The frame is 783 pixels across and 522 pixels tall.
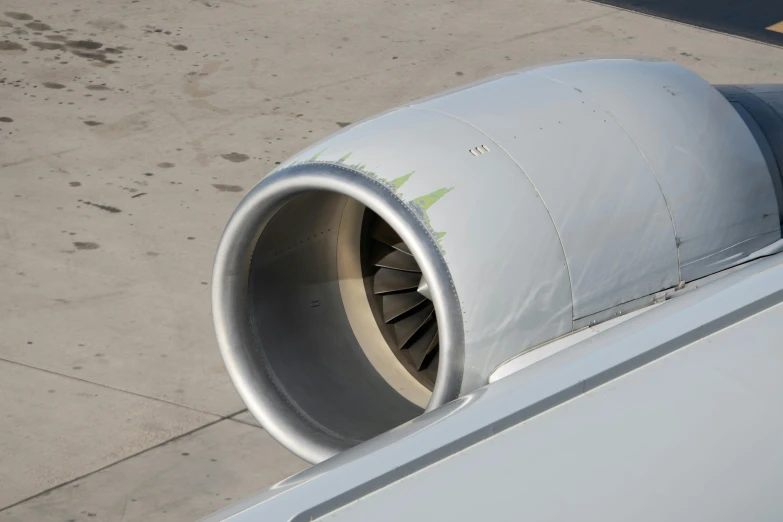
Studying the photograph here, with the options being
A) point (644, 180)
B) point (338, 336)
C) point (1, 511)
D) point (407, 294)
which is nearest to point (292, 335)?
point (338, 336)

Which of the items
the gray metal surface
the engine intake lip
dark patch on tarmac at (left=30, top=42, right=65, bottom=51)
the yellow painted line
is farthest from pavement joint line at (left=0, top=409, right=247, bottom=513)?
the yellow painted line

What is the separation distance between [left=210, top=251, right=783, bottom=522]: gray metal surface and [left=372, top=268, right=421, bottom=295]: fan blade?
3.93 ft

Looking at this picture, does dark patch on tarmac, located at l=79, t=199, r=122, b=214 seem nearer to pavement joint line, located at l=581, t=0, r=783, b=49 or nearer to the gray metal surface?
the gray metal surface

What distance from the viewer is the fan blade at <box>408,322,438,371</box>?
3340 mm

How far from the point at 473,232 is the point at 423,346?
27.0 inches

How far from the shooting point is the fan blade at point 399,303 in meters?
3.38

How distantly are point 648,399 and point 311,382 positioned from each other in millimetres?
1512

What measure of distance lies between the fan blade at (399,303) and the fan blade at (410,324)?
3 cm

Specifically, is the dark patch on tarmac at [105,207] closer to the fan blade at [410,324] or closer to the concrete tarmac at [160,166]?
the concrete tarmac at [160,166]

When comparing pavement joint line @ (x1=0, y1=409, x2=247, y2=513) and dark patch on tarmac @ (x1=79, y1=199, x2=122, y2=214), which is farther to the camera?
dark patch on tarmac @ (x1=79, y1=199, x2=122, y2=214)

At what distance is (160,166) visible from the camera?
6.50 meters

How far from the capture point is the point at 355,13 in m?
9.08

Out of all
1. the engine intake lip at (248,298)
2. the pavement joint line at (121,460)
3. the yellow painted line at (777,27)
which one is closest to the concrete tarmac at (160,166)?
the pavement joint line at (121,460)

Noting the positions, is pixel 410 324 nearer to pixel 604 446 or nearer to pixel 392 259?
pixel 392 259
